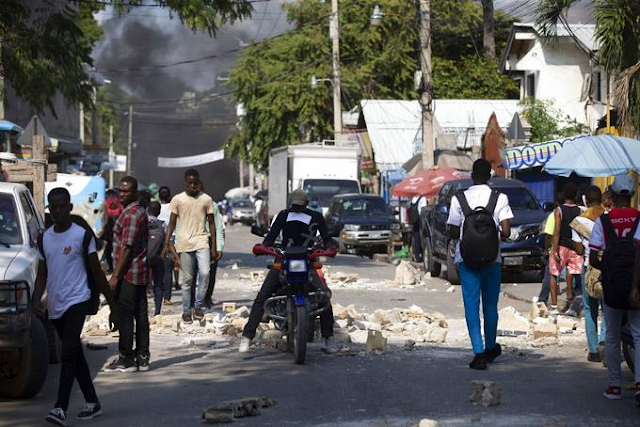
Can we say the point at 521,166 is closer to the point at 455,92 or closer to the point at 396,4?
the point at 455,92

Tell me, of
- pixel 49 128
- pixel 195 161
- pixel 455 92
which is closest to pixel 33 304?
pixel 49 128

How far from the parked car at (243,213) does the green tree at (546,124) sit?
92.9ft

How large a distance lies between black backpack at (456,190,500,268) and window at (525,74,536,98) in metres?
32.8

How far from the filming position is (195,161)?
331 feet

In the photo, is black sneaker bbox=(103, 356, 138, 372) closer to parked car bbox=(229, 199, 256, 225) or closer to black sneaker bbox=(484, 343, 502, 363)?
black sneaker bbox=(484, 343, 502, 363)

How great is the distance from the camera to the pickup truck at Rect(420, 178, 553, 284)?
2177 cm

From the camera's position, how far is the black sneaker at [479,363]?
10.8 m

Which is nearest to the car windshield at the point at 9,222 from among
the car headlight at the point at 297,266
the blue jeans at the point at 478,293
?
the car headlight at the point at 297,266

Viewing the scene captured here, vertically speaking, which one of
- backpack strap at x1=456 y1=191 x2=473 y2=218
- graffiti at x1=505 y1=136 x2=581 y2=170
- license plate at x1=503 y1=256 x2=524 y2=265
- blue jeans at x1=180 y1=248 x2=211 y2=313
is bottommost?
license plate at x1=503 y1=256 x2=524 y2=265

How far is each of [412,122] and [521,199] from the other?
31.2 metres

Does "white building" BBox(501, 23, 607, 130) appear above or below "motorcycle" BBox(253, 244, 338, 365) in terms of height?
above

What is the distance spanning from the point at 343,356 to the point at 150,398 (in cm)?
285

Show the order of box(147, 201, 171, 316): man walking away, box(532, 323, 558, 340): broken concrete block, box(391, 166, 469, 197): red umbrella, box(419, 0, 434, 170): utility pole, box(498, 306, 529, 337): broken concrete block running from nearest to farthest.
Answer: box(532, 323, 558, 340): broken concrete block < box(498, 306, 529, 337): broken concrete block < box(147, 201, 171, 316): man walking away < box(391, 166, 469, 197): red umbrella < box(419, 0, 434, 170): utility pole

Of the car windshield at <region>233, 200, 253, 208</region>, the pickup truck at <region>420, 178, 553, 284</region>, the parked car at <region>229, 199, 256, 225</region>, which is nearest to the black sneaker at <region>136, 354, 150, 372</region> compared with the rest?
the pickup truck at <region>420, 178, 553, 284</region>
